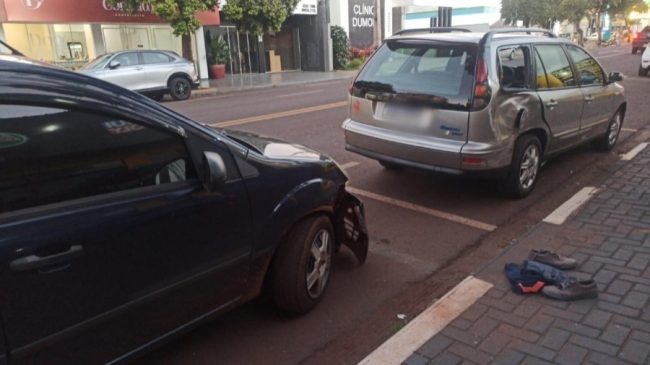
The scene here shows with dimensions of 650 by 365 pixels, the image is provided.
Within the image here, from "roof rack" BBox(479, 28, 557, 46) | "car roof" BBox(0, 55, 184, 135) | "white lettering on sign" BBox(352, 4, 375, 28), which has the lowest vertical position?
"car roof" BBox(0, 55, 184, 135)

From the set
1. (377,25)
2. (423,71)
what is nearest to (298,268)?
(423,71)

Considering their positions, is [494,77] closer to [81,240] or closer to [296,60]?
[81,240]

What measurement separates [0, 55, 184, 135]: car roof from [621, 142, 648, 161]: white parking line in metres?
6.55

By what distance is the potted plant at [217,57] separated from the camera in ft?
78.8

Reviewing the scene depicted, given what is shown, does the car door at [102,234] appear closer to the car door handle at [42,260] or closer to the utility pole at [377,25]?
the car door handle at [42,260]

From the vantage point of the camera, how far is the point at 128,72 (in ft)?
49.0

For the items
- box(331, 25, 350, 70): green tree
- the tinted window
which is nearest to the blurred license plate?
the tinted window

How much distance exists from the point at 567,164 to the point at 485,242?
306cm

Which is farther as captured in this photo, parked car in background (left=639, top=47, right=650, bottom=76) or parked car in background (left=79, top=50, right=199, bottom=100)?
parked car in background (left=639, top=47, right=650, bottom=76)

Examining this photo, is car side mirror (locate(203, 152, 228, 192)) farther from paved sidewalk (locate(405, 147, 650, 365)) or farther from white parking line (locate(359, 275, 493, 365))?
paved sidewalk (locate(405, 147, 650, 365))

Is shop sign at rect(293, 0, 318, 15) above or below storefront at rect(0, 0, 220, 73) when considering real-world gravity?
above

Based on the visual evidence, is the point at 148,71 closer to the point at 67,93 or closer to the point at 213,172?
the point at 213,172

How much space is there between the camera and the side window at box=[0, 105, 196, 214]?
2.00m

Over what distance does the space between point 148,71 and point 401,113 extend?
1215 centimetres
